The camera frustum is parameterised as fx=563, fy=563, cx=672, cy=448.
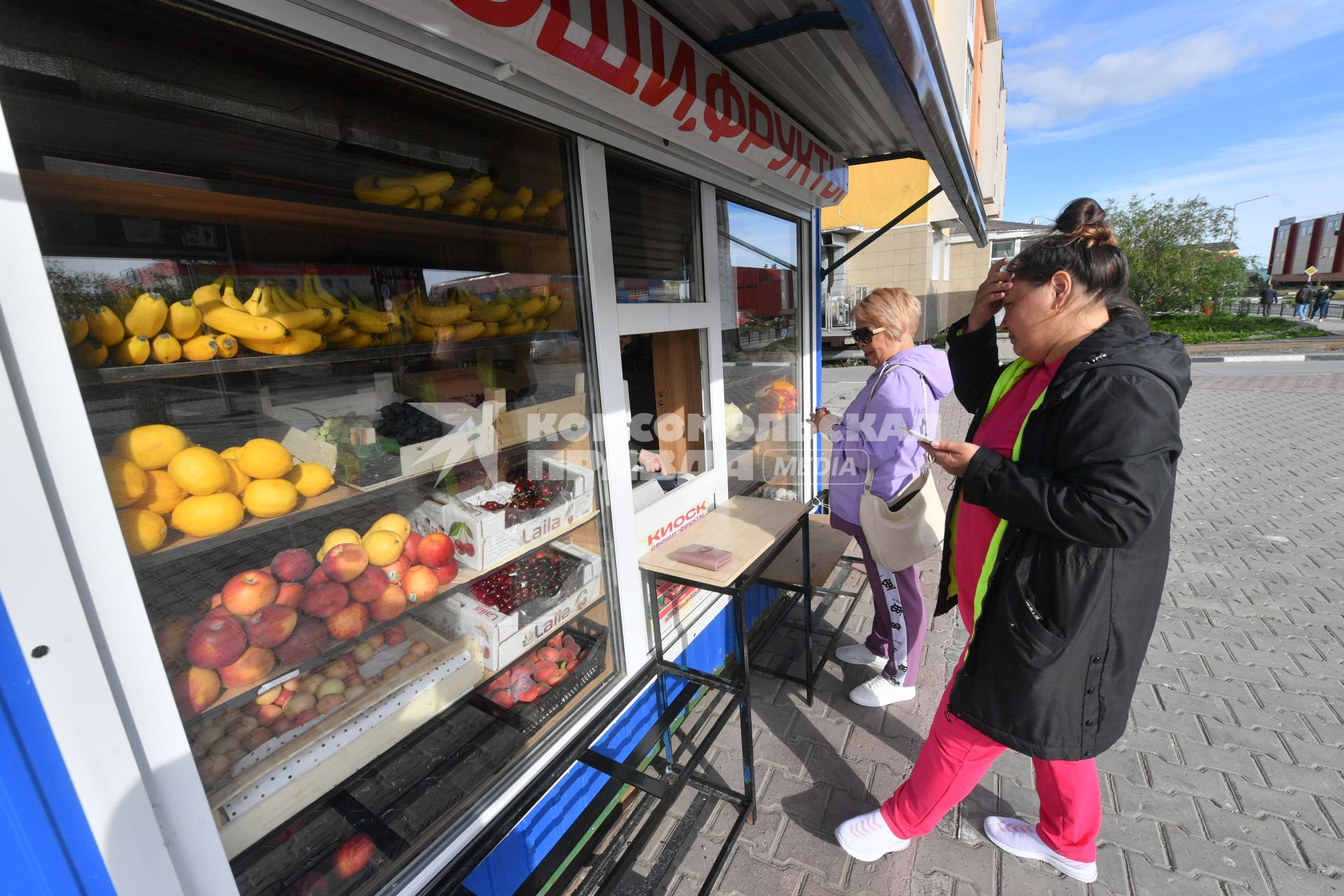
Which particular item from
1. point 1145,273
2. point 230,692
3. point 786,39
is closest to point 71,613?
point 230,692

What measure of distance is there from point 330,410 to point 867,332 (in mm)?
2318

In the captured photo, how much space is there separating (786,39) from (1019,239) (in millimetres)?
25964

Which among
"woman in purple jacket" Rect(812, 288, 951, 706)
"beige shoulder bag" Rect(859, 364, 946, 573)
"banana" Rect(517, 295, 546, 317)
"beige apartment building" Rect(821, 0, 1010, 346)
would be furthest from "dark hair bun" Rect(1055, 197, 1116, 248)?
"beige apartment building" Rect(821, 0, 1010, 346)

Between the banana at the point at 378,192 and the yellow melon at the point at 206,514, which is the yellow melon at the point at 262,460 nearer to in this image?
the yellow melon at the point at 206,514

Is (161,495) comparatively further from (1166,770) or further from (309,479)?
(1166,770)

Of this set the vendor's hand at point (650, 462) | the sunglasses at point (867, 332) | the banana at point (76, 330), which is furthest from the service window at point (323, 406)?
the sunglasses at point (867, 332)

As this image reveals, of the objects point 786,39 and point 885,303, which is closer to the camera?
point 786,39

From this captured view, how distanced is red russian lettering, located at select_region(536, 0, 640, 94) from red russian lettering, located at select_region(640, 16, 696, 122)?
0.07 m

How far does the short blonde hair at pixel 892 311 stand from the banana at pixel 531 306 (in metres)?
1.49

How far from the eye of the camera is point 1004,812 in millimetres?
2285

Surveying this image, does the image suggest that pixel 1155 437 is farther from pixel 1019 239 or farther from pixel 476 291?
pixel 1019 239

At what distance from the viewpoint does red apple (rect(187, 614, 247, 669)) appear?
1.27 m

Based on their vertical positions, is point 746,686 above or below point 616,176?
below

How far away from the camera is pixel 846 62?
92.0 inches
